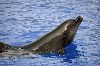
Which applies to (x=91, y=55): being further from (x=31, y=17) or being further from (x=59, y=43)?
(x=31, y=17)

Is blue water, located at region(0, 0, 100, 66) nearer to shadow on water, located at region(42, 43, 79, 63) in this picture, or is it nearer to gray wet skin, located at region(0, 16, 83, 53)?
shadow on water, located at region(42, 43, 79, 63)

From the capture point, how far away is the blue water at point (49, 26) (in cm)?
922

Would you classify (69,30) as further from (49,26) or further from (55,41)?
(49,26)

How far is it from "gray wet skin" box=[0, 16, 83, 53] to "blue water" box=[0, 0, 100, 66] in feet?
0.74

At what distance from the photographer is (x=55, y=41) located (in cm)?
955

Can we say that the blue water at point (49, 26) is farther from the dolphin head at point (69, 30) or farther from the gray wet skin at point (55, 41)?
the dolphin head at point (69, 30)

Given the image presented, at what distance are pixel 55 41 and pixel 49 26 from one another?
3831mm

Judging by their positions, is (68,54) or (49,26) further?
(49,26)

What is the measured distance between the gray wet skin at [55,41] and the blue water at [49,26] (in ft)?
0.74

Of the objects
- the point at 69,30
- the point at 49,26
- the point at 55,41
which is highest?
the point at 69,30

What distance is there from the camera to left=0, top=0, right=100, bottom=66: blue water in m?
9.22

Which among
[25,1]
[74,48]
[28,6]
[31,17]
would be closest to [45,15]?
[31,17]

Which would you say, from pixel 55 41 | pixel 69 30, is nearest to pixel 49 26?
pixel 69 30

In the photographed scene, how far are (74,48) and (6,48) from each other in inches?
94.5
